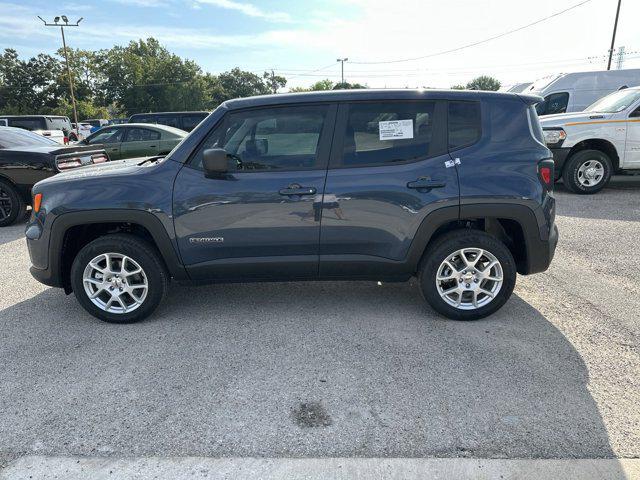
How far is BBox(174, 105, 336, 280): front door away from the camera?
342cm

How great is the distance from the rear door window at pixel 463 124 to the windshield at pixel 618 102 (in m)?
6.74

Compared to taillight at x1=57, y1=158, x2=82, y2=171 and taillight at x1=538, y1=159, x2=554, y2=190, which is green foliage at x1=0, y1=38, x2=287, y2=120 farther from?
taillight at x1=538, y1=159, x2=554, y2=190

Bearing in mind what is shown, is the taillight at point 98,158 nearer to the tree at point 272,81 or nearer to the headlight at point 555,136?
the headlight at point 555,136

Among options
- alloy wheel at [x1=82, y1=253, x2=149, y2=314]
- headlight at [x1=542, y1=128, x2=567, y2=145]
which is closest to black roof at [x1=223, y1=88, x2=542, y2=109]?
alloy wheel at [x1=82, y1=253, x2=149, y2=314]

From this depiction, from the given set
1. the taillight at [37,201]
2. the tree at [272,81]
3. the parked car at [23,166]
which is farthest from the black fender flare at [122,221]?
the tree at [272,81]

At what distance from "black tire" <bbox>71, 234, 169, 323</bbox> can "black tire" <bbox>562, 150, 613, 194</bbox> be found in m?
8.02

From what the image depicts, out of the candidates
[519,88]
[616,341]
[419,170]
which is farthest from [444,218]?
[519,88]

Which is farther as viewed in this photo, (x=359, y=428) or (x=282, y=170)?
(x=282, y=170)

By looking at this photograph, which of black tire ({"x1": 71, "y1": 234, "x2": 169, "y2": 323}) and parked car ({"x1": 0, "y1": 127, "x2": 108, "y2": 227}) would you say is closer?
black tire ({"x1": 71, "y1": 234, "x2": 169, "y2": 323})

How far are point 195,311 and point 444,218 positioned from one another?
225 cm

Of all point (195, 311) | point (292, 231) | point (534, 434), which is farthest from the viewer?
point (195, 311)

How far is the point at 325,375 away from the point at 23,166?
21.6 feet

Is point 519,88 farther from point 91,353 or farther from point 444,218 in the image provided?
point 91,353

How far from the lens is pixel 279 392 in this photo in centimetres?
275
